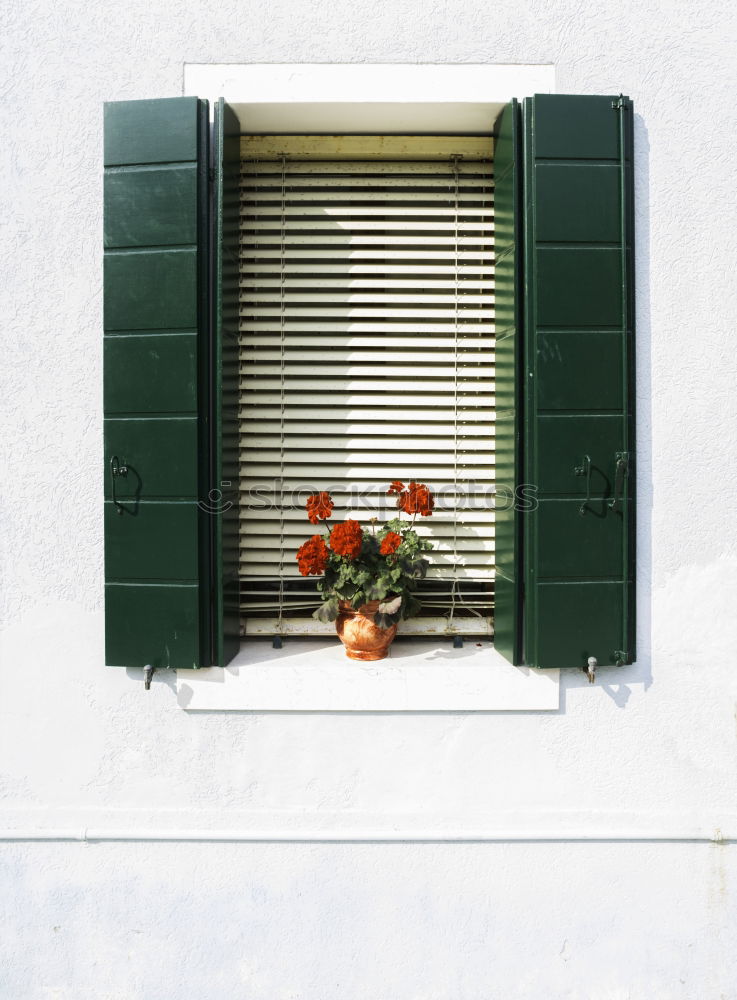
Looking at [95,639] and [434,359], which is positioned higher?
[434,359]

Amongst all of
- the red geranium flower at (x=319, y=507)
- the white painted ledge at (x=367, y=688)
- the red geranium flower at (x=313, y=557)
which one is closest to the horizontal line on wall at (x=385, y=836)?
the white painted ledge at (x=367, y=688)

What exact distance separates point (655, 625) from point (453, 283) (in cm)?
152

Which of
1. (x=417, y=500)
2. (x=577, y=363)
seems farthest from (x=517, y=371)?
(x=417, y=500)

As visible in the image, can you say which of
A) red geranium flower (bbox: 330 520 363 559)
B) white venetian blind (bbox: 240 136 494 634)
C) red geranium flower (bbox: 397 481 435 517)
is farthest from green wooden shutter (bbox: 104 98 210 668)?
red geranium flower (bbox: 397 481 435 517)

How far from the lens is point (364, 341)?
2537mm

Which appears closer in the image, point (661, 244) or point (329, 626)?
point (661, 244)

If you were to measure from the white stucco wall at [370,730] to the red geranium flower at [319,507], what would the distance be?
0.73 metres

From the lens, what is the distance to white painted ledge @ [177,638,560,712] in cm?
227

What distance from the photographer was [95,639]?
7.66ft

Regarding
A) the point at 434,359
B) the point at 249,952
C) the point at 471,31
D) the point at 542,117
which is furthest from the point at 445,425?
the point at 249,952

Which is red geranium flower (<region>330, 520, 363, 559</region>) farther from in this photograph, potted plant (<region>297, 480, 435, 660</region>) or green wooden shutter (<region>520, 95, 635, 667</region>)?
green wooden shutter (<region>520, 95, 635, 667</region>)

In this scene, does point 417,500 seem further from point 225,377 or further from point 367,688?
point 225,377

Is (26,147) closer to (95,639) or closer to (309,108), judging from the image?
(309,108)

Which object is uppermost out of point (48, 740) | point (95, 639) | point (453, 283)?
point (453, 283)
